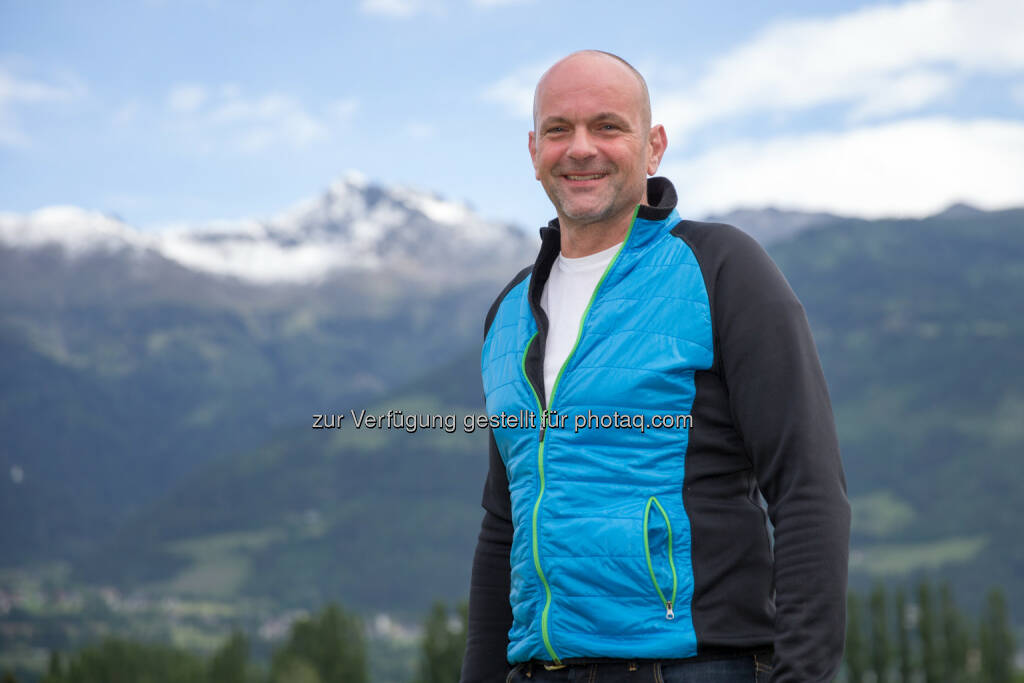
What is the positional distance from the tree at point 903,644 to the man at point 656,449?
424 feet

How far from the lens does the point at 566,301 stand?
3430 millimetres

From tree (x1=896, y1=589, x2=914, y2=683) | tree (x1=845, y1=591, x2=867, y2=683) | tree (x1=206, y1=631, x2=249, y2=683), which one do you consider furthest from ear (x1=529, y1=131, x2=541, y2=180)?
tree (x1=896, y1=589, x2=914, y2=683)

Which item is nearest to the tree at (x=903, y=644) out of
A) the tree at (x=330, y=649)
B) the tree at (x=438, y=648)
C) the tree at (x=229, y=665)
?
the tree at (x=438, y=648)

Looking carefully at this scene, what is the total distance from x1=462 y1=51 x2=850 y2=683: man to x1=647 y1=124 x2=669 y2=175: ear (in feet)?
0.34

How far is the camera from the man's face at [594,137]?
130 inches

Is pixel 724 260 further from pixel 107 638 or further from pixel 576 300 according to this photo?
pixel 107 638

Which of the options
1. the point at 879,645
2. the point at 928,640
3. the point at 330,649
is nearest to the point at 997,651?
the point at 928,640

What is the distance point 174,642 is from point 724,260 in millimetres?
203051

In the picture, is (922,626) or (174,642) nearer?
(922,626)

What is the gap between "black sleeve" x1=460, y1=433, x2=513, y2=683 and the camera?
361 centimetres

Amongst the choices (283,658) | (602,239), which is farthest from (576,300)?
(283,658)

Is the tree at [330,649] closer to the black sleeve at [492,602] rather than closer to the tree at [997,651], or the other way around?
the tree at [997,651]

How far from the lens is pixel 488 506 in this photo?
3695 mm

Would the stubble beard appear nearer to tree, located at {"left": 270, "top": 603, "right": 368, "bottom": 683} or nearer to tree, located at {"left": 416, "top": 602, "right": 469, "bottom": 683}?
tree, located at {"left": 416, "top": 602, "right": 469, "bottom": 683}
